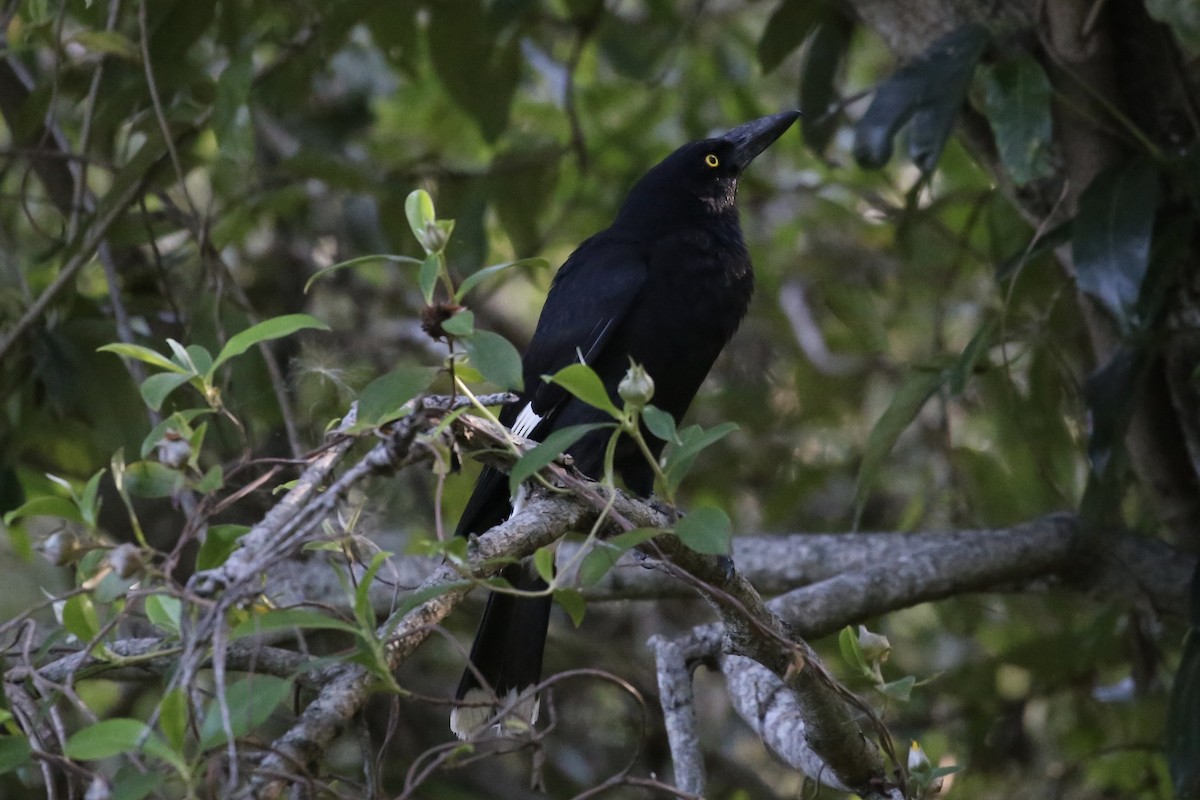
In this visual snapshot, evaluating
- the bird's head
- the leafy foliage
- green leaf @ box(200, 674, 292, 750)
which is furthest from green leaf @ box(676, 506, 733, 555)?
the bird's head

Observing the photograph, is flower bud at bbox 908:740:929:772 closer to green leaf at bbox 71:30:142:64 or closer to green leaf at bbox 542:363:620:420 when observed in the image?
green leaf at bbox 542:363:620:420

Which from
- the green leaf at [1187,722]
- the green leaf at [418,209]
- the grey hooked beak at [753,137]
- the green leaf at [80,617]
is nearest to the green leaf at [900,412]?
the green leaf at [1187,722]

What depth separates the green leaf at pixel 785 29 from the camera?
333 centimetres

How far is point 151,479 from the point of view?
134 cm

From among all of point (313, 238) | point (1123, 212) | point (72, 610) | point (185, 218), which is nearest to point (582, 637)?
point (313, 238)

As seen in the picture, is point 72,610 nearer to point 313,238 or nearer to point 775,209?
point 313,238

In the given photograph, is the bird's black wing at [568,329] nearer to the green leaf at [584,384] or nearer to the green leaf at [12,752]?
the green leaf at [584,384]

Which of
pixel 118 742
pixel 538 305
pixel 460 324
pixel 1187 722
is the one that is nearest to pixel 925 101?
pixel 1187 722

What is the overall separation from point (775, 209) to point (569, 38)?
96 cm

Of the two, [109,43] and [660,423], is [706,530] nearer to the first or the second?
[660,423]

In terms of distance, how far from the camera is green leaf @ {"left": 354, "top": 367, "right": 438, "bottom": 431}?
1.35 meters

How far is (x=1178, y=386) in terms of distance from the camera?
287cm

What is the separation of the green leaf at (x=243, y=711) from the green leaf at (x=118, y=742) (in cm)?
3

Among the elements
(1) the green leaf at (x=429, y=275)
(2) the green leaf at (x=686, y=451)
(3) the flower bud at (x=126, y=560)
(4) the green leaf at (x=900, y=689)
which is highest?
(1) the green leaf at (x=429, y=275)
